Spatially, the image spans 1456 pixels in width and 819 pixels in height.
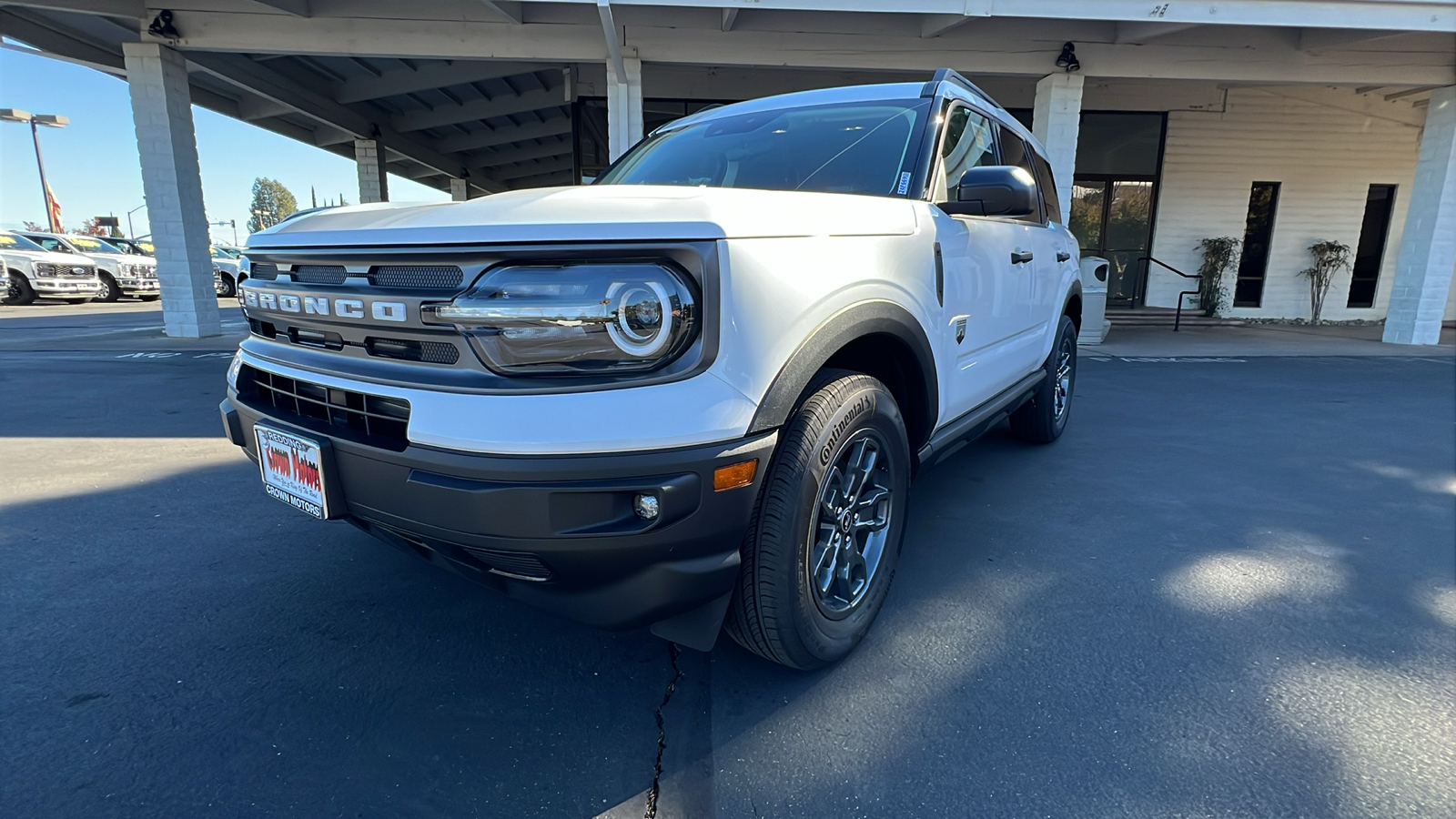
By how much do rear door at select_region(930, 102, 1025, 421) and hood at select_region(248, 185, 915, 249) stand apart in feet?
1.87

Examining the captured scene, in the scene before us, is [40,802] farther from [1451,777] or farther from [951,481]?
[951,481]

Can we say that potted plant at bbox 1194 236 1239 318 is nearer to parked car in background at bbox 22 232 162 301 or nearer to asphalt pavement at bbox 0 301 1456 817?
asphalt pavement at bbox 0 301 1456 817

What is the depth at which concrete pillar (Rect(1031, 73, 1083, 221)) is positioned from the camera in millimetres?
9492

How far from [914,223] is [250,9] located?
33.1 feet

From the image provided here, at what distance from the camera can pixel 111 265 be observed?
17.6 meters

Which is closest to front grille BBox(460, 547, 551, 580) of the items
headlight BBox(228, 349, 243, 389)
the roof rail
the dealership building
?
headlight BBox(228, 349, 243, 389)

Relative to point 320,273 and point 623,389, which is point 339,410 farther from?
point 623,389

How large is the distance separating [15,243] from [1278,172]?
2671 cm

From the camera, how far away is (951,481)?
3.89m

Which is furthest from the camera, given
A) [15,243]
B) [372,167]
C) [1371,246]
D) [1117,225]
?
[15,243]

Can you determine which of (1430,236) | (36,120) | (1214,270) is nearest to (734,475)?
(1430,236)

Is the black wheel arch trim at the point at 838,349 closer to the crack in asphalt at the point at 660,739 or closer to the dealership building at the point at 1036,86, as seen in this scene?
the crack in asphalt at the point at 660,739

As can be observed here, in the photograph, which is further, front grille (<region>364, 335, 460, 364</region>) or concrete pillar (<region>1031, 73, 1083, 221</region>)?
concrete pillar (<region>1031, 73, 1083, 221</region>)

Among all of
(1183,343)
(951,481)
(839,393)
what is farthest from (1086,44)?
(839,393)
